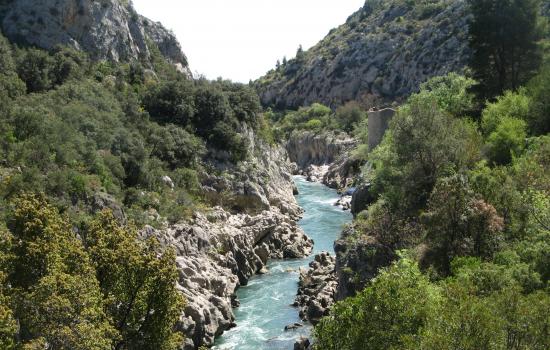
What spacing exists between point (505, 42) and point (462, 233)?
25.8m

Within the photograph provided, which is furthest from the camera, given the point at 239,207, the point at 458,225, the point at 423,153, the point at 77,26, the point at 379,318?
the point at 77,26

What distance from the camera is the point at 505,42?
4556cm

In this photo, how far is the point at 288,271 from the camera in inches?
1858

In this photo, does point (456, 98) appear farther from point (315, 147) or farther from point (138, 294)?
point (315, 147)

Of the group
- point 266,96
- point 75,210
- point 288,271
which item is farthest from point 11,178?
point 266,96

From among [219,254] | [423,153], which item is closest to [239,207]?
[219,254]

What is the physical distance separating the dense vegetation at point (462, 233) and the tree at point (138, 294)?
7747mm

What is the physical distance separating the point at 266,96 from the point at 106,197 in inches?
5196

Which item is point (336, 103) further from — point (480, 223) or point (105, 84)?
point (480, 223)

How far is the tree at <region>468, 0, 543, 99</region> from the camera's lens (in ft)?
148

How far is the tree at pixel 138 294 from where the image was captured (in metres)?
23.8

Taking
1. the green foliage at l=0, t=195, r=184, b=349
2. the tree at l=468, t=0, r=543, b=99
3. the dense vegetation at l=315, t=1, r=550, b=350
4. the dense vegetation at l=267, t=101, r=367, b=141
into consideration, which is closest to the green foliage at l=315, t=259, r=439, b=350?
→ the dense vegetation at l=315, t=1, r=550, b=350

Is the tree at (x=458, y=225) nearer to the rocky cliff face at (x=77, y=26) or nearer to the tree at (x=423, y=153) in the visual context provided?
the tree at (x=423, y=153)

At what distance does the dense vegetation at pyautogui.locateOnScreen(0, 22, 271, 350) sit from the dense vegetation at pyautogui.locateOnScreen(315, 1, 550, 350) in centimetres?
882
